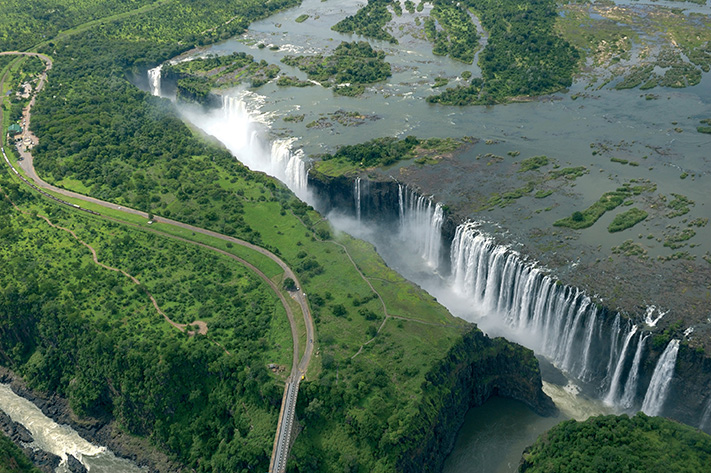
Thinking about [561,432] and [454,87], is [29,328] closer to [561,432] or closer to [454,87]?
[561,432]

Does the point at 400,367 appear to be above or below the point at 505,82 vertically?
below

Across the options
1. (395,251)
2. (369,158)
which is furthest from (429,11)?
(395,251)

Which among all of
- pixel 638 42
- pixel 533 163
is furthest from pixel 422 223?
pixel 638 42

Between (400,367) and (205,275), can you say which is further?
(205,275)

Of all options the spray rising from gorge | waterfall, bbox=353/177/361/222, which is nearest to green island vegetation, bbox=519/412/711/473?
the spray rising from gorge

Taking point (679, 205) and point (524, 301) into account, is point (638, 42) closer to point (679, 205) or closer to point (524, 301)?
point (679, 205)

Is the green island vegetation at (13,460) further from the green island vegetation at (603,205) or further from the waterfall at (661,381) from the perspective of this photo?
the green island vegetation at (603,205)
